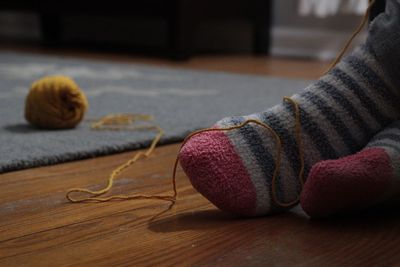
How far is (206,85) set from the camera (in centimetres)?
159

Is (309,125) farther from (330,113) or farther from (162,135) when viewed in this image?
(162,135)

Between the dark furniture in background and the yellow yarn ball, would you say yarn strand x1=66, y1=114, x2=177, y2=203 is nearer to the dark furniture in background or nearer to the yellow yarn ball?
the yellow yarn ball

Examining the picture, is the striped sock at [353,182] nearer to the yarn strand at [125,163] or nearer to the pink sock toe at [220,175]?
the pink sock toe at [220,175]

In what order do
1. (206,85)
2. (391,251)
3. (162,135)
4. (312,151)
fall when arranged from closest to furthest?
(391,251)
(312,151)
(162,135)
(206,85)

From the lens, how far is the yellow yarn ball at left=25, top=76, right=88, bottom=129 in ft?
3.30

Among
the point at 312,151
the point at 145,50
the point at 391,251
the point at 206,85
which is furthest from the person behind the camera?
the point at 145,50

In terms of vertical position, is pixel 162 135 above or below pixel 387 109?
below

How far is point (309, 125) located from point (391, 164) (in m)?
0.09

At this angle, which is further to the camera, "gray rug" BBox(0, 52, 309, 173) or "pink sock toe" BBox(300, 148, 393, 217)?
"gray rug" BBox(0, 52, 309, 173)

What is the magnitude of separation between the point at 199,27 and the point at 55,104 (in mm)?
1875

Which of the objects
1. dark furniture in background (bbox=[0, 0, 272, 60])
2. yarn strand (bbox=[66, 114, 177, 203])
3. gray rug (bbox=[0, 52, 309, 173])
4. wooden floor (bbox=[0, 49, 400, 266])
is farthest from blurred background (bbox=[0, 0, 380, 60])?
wooden floor (bbox=[0, 49, 400, 266])

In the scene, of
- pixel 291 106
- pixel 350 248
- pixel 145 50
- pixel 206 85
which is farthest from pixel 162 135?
pixel 145 50

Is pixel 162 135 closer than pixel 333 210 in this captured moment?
No

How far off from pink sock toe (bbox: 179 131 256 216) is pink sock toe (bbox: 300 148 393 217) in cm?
5
